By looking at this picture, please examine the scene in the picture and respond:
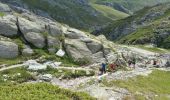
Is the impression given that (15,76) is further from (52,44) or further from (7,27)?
(7,27)

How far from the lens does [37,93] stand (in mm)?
43875

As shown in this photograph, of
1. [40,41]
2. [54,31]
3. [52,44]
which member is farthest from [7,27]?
[54,31]

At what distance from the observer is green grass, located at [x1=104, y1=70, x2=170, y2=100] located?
59266mm

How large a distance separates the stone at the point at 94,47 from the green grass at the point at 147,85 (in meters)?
15.2

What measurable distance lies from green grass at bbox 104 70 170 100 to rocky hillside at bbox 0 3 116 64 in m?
14.2

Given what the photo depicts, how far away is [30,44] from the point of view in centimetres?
7706

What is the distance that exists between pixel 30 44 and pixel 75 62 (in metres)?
9.93

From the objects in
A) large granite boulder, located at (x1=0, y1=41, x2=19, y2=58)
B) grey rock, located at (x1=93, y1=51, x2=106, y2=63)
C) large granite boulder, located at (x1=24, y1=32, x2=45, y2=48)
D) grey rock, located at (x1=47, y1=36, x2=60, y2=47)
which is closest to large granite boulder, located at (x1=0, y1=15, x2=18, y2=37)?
large granite boulder, located at (x1=24, y1=32, x2=45, y2=48)

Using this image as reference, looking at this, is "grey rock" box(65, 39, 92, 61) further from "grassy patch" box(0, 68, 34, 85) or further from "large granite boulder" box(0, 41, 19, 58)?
"grassy patch" box(0, 68, 34, 85)

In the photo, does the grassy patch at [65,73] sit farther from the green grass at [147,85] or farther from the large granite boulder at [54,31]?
the large granite boulder at [54,31]

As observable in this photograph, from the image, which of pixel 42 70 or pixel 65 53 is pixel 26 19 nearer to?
pixel 65 53

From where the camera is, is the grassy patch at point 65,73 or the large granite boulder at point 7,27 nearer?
the grassy patch at point 65,73

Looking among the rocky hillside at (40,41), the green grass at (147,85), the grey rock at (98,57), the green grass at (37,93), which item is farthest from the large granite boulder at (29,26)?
the green grass at (37,93)

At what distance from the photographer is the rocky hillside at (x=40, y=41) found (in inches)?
2916
